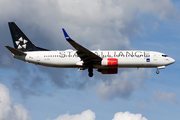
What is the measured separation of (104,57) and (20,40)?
19417 millimetres

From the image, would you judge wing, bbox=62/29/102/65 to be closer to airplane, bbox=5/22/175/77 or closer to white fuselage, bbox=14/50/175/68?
airplane, bbox=5/22/175/77

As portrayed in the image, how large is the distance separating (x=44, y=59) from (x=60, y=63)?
3.58m

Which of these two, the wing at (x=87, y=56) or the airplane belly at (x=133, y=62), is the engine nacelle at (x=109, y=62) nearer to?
the airplane belly at (x=133, y=62)

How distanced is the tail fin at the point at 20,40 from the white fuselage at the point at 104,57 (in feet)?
8.98

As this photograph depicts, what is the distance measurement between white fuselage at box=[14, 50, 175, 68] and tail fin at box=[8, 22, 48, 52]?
108 inches

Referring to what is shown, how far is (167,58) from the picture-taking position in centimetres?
6506

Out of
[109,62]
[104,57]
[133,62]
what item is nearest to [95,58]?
[104,57]

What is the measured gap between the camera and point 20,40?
227 ft

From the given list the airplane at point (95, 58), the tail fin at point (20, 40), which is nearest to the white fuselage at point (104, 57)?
the airplane at point (95, 58)

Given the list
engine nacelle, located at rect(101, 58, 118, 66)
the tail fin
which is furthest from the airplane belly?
the tail fin

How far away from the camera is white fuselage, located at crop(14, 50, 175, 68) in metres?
63.5

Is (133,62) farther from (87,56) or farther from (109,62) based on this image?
(87,56)

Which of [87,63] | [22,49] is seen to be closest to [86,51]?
[87,63]

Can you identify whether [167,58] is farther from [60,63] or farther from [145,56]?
[60,63]
